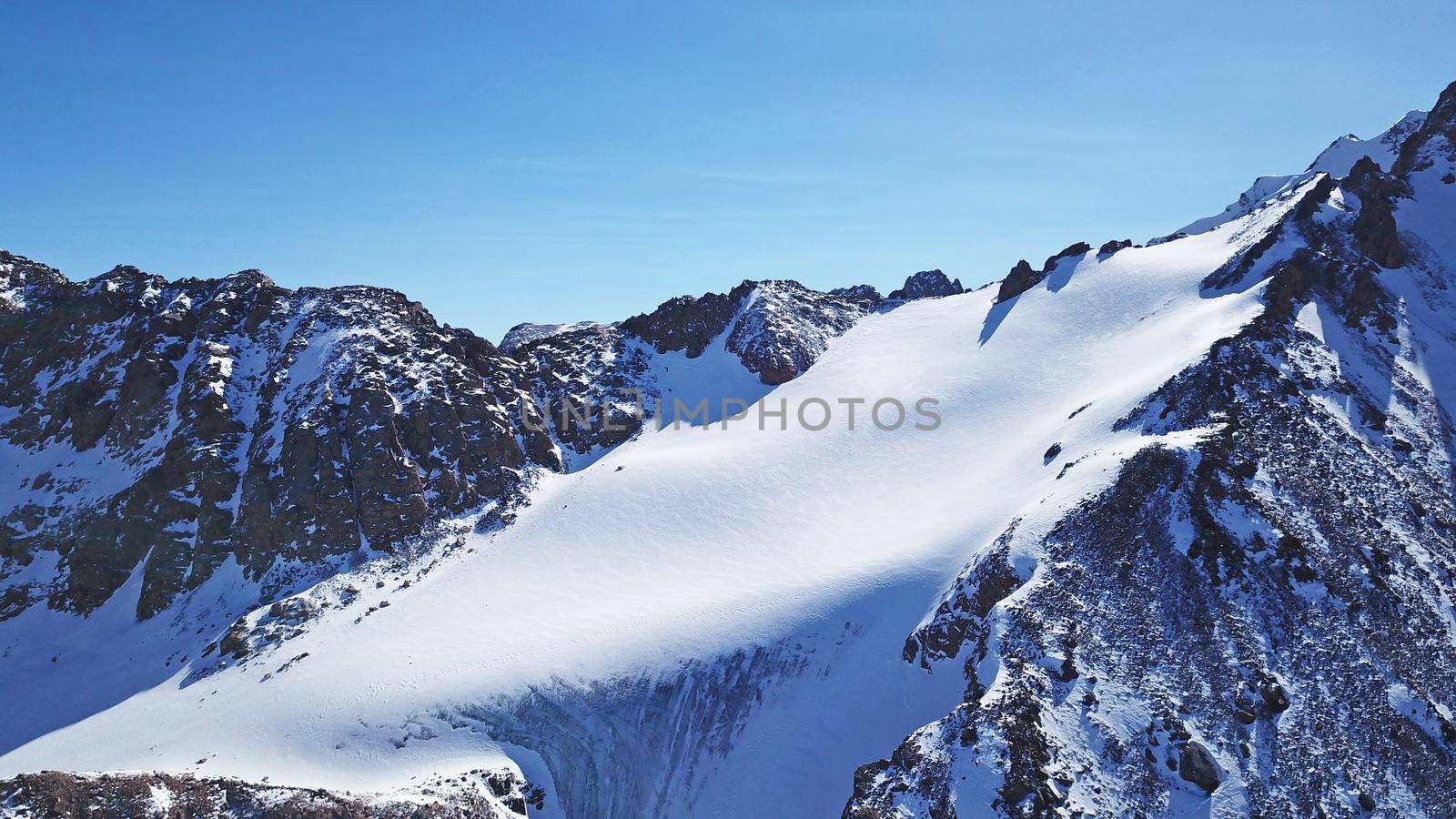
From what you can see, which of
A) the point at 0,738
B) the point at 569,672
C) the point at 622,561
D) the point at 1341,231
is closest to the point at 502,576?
the point at 622,561

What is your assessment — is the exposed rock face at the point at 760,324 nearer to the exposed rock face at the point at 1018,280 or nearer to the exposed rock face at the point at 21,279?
the exposed rock face at the point at 1018,280

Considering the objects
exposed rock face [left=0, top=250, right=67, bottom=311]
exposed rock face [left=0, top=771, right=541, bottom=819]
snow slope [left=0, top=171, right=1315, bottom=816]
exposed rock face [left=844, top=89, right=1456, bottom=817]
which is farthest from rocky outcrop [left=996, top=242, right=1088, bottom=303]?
exposed rock face [left=0, top=250, right=67, bottom=311]

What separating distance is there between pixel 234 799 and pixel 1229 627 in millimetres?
50242

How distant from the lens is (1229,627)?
34.7m

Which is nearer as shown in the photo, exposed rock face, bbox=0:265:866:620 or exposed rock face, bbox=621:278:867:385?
exposed rock face, bbox=0:265:866:620

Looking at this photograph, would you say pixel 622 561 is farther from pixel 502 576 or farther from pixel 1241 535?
pixel 1241 535

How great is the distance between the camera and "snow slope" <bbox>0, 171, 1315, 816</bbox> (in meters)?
41.1

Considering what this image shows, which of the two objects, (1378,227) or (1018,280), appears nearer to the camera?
(1378,227)

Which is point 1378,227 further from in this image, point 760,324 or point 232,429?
point 232,429

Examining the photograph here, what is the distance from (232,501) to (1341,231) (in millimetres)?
107718

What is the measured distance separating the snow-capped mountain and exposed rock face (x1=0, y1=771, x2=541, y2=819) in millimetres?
205

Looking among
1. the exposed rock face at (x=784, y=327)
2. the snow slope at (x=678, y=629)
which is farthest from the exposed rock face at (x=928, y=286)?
the snow slope at (x=678, y=629)

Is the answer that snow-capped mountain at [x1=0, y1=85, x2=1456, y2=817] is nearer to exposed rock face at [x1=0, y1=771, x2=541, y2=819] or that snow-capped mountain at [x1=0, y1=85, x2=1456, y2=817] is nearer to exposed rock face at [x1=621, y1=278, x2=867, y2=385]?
exposed rock face at [x1=0, y1=771, x2=541, y2=819]

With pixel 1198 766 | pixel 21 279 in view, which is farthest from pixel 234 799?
pixel 21 279
